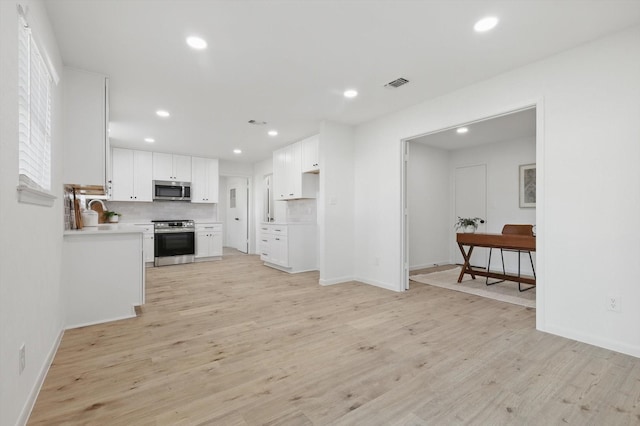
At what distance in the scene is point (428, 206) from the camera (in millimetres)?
6230

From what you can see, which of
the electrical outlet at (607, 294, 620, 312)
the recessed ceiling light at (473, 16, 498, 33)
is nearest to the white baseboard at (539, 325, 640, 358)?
the electrical outlet at (607, 294, 620, 312)

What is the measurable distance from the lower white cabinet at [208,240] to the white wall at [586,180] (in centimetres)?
580

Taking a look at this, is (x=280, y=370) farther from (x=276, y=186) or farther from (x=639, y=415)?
(x=276, y=186)

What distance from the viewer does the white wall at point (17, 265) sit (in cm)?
129

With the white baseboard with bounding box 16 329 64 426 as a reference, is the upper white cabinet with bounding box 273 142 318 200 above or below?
above

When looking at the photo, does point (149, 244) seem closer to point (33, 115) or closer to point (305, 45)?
point (33, 115)

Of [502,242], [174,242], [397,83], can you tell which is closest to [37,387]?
[397,83]

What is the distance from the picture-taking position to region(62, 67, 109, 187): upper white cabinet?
2898mm

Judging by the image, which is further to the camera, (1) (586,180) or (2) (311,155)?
(2) (311,155)

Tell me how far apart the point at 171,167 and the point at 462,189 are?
6.31 metres

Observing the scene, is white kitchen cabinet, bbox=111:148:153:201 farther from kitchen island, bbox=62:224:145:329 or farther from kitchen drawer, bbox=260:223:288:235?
kitchen island, bbox=62:224:145:329

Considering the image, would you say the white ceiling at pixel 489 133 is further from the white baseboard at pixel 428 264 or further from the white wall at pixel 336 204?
the white baseboard at pixel 428 264

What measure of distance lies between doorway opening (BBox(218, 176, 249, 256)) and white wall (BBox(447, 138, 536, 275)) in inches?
222

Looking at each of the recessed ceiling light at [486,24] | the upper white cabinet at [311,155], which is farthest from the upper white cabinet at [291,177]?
the recessed ceiling light at [486,24]
